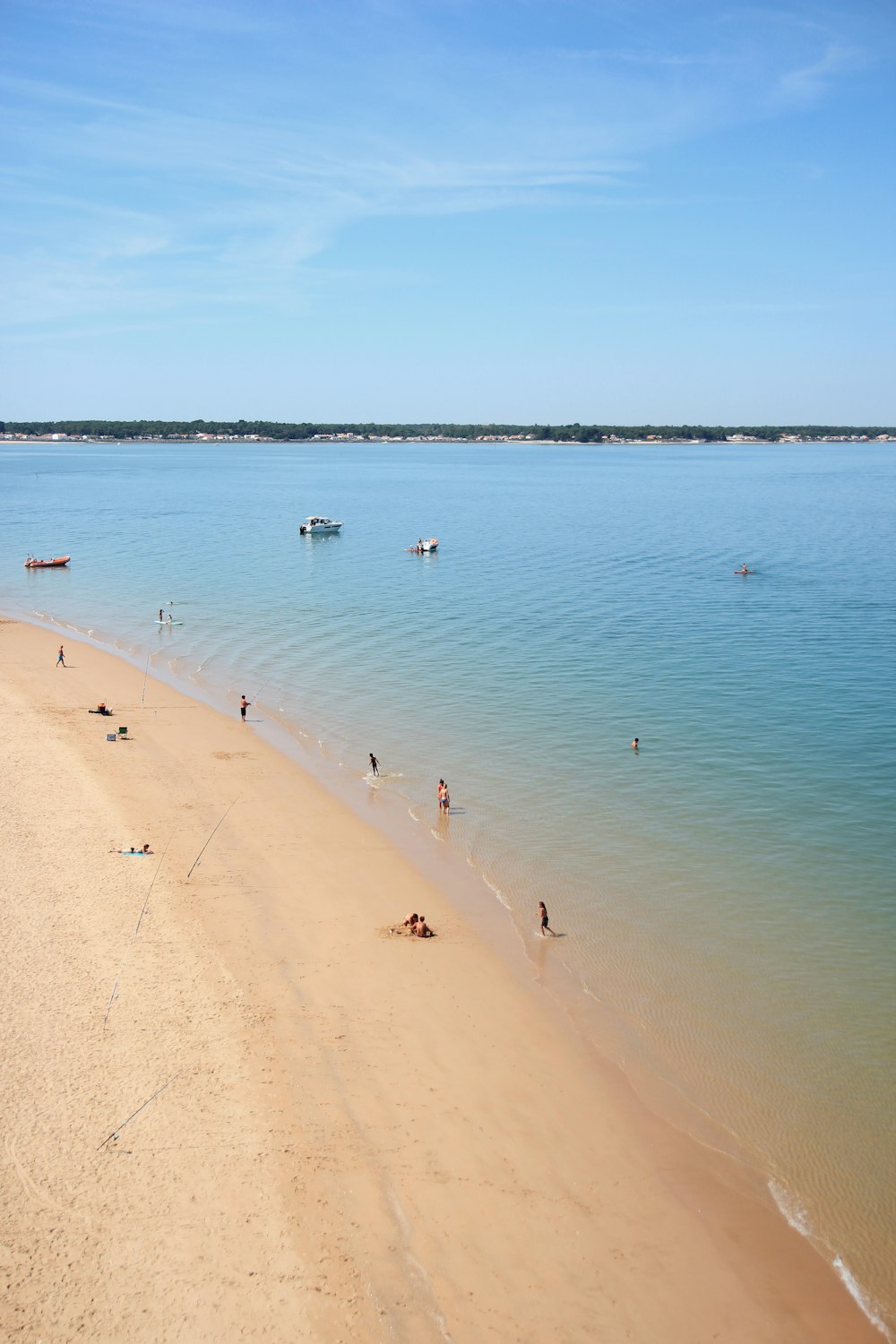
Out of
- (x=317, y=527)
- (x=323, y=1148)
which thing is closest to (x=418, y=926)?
(x=323, y=1148)

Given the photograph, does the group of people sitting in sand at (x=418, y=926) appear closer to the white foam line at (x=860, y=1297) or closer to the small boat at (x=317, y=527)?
the white foam line at (x=860, y=1297)

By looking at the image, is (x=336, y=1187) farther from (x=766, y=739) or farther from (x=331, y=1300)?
(x=766, y=739)

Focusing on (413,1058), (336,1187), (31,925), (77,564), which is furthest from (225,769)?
(77,564)

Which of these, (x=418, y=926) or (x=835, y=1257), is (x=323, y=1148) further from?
(x=835, y=1257)

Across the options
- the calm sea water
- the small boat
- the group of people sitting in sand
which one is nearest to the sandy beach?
the group of people sitting in sand

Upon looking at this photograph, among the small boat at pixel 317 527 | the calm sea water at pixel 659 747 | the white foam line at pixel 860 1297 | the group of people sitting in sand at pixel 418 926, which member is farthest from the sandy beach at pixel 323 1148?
the small boat at pixel 317 527

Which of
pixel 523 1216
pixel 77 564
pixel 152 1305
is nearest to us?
pixel 152 1305
